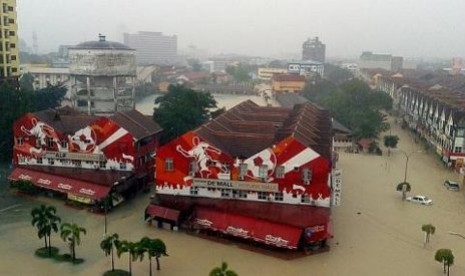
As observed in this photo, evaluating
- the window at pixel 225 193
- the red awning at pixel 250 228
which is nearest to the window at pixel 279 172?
the window at pixel 225 193

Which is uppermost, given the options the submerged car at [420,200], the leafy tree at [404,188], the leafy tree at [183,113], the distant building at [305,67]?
the distant building at [305,67]

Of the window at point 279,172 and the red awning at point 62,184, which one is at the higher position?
the window at point 279,172

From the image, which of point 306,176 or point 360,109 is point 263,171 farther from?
point 360,109

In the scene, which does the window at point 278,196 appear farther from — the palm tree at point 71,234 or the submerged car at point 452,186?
the submerged car at point 452,186

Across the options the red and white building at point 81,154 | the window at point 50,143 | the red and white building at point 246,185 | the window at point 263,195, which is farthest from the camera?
the window at point 50,143

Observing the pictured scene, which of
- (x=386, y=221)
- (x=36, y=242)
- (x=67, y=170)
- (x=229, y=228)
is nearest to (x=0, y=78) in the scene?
(x=67, y=170)

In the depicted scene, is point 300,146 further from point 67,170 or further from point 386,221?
point 67,170
